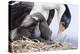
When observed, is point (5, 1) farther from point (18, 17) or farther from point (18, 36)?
point (18, 36)

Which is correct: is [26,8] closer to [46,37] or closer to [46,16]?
[46,16]

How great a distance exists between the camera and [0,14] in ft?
5.10

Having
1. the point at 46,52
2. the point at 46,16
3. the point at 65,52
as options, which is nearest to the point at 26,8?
the point at 46,16

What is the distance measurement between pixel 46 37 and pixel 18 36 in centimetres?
29

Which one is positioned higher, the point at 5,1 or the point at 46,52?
the point at 5,1

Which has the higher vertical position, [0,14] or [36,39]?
[0,14]

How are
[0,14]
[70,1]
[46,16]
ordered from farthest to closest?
[70,1]
[46,16]
[0,14]

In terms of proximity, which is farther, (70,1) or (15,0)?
(70,1)

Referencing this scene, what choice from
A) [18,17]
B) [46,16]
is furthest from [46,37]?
[18,17]

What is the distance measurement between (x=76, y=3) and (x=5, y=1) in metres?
0.78

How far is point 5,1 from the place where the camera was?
5.16ft

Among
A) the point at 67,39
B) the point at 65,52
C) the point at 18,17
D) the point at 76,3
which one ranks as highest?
the point at 76,3

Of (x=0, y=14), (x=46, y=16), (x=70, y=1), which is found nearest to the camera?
(x=0, y=14)

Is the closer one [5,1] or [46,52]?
[5,1]
